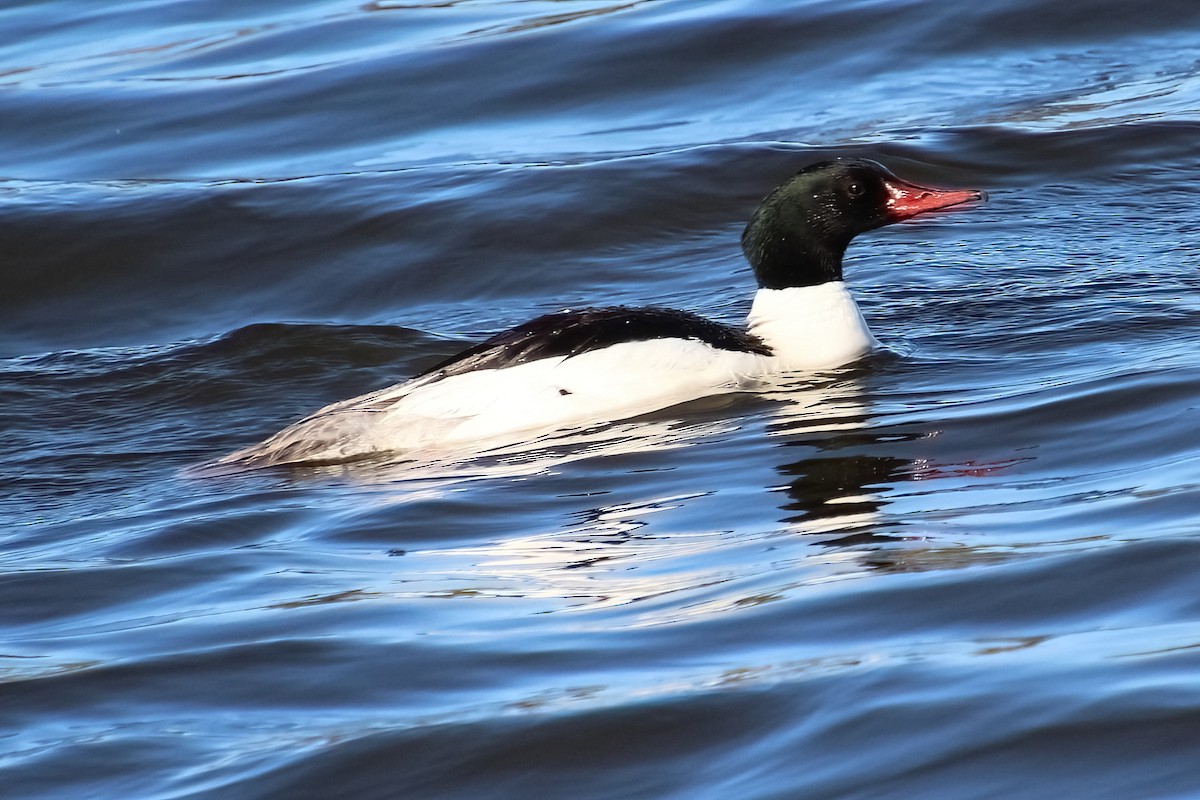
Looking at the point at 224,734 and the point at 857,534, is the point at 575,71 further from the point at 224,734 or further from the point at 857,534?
the point at 224,734

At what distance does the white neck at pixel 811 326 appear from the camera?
8.76m

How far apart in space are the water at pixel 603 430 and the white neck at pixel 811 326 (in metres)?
0.17

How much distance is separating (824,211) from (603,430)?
1.87 meters

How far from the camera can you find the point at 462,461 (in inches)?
300

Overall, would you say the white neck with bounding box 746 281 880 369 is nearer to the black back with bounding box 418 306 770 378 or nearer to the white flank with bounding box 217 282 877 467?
the white flank with bounding box 217 282 877 467

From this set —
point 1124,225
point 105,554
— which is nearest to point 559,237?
point 1124,225

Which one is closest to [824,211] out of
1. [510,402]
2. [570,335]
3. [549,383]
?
[570,335]

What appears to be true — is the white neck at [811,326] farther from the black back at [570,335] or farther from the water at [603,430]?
the black back at [570,335]

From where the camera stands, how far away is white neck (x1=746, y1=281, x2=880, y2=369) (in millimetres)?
8758

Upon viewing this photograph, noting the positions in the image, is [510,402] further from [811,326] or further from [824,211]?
[824,211]

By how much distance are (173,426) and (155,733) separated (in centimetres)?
511

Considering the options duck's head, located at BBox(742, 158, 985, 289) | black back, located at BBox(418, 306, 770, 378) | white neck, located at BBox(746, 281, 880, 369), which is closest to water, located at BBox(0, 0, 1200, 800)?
white neck, located at BBox(746, 281, 880, 369)

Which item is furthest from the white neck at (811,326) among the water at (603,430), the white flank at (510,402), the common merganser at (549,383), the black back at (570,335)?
the black back at (570,335)

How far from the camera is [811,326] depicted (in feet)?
28.9
